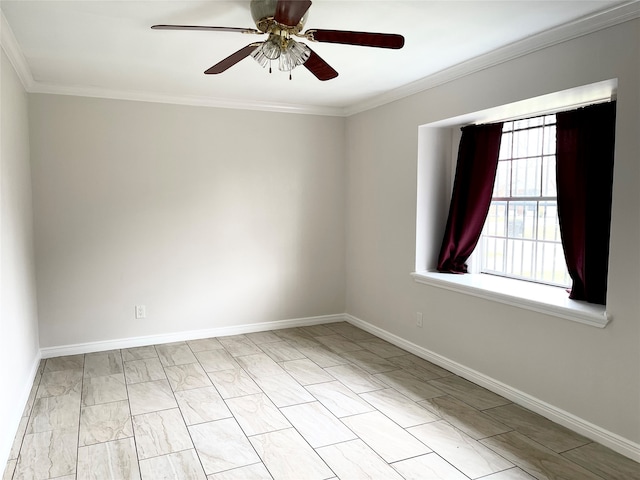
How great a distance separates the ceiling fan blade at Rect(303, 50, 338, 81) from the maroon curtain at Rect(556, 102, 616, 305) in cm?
164

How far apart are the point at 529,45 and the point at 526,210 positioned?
1.25m

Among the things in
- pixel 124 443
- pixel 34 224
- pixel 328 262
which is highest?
pixel 34 224

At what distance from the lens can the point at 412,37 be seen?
288cm

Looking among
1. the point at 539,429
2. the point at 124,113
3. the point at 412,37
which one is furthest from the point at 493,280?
the point at 124,113

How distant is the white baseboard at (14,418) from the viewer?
2.47 metres

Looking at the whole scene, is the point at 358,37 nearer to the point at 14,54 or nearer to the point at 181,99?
the point at 14,54

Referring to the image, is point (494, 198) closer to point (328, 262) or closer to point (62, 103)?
point (328, 262)

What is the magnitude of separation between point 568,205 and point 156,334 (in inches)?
148

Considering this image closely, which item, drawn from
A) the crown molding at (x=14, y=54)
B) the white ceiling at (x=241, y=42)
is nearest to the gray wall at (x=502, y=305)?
the white ceiling at (x=241, y=42)

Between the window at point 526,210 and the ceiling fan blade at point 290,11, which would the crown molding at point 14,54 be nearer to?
the ceiling fan blade at point 290,11

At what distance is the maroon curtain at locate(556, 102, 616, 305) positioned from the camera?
2885mm

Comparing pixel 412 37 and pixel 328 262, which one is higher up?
pixel 412 37

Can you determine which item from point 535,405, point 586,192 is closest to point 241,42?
point 586,192

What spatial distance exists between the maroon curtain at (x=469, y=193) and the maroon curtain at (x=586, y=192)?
2.14 ft
